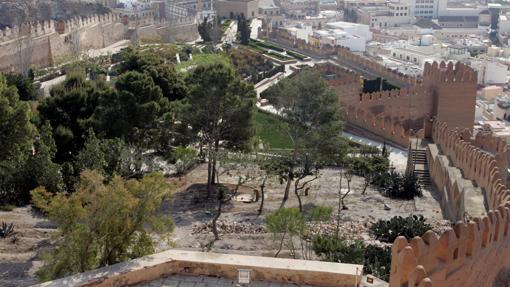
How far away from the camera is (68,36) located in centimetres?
3953

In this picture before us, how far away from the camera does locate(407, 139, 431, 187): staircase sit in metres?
17.8

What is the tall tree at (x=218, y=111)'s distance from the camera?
1569 centimetres

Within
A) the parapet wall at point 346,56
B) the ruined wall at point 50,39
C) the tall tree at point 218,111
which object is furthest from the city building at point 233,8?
the tall tree at point 218,111

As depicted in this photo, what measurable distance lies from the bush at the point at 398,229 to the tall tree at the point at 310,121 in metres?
3.02

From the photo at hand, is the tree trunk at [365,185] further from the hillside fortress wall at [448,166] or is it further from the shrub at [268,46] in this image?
the shrub at [268,46]

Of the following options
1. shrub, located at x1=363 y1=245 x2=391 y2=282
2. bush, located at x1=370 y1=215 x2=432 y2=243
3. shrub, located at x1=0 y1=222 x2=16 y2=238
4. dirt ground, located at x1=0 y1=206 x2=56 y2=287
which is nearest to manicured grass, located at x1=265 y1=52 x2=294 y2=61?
dirt ground, located at x1=0 y1=206 x2=56 y2=287

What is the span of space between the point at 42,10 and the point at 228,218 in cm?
5381

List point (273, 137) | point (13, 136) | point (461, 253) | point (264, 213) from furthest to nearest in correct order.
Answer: point (273, 137) → point (264, 213) → point (13, 136) → point (461, 253)

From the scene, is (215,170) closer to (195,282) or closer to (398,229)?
(398,229)

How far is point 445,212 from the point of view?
1499 centimetres

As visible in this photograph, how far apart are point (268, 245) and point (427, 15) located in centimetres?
7925

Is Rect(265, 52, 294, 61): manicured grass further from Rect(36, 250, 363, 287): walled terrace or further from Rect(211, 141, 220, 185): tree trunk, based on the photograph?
Rect(36, 250, 363, 287): walled terrace

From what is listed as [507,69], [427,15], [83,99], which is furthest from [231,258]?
[427,15]

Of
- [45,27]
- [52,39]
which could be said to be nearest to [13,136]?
[52,39]
